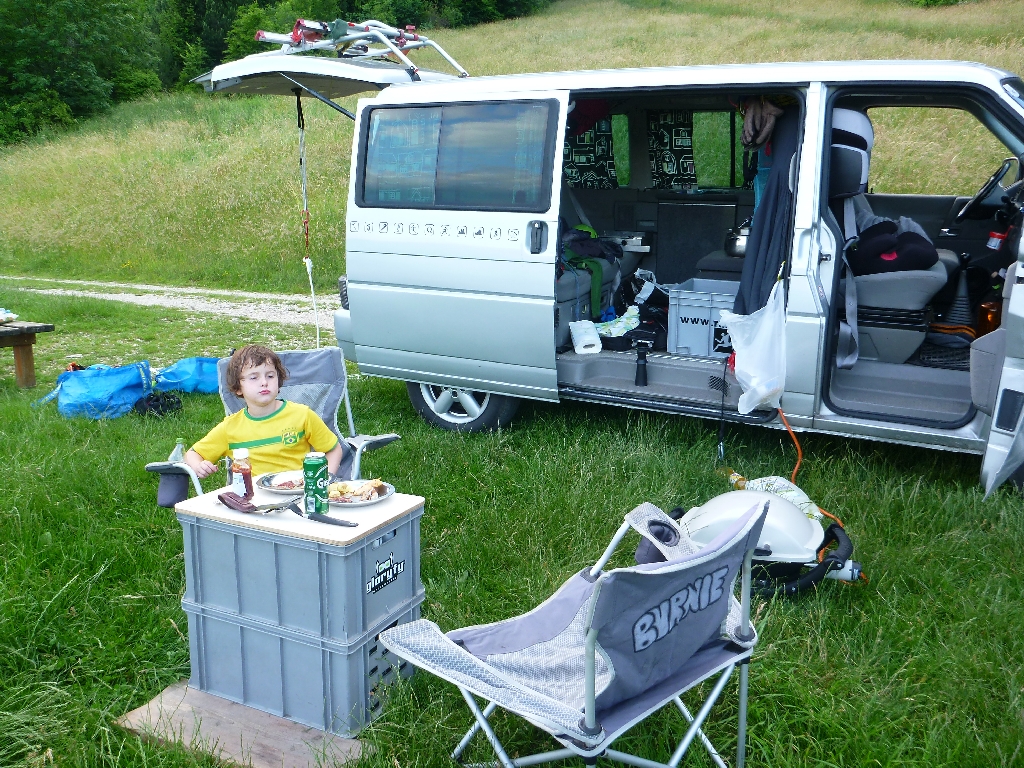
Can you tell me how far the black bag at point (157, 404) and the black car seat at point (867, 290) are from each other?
177 inches

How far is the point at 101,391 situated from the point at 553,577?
405 centimetres

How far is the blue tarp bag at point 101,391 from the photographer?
6211 mm

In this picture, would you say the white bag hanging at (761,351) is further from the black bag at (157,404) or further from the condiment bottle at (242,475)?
the black bag at (157,404)

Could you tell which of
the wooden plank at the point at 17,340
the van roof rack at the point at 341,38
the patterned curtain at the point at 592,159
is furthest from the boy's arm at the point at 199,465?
the wooden plank at the point at 17,340

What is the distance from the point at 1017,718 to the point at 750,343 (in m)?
2.27

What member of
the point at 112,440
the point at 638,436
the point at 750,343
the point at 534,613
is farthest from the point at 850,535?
the point at 112,440

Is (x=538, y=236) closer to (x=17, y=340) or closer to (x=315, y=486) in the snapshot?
(x=315, y=486)

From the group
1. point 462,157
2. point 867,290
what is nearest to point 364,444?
point 462,157

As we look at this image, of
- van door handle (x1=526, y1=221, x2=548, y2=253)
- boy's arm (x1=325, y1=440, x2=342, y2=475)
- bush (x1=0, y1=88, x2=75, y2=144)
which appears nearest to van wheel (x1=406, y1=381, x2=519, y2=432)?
van door handle (x1=526, y1=221, x2=548, y2=253)

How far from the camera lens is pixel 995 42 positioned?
21375mm

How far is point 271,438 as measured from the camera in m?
3.69

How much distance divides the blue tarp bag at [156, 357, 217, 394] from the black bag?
225mm

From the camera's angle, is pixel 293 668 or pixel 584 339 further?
pixel 584 339

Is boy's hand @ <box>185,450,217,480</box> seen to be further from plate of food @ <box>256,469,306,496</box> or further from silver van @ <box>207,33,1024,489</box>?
silver van @ <box>207,33,1024,489</box>
